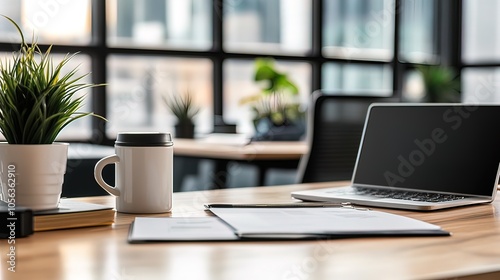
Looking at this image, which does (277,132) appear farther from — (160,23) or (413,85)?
(413,85)

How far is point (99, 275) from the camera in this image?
681 mm

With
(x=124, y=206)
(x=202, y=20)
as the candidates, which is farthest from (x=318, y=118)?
(x=202, y=20)

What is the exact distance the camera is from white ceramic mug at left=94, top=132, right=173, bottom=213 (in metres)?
1.09

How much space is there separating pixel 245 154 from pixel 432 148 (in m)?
1.59

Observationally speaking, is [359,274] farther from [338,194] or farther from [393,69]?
[393,69]

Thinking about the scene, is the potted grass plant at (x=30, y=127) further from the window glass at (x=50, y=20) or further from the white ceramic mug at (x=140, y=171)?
the window glass at (x=50, y=20)

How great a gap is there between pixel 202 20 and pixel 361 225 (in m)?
4.58

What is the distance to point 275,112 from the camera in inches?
150

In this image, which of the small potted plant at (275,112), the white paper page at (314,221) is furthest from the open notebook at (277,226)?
the small potted plant at (275,112)

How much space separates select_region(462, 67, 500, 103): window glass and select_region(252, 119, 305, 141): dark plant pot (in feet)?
11.0

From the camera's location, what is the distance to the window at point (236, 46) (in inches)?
193

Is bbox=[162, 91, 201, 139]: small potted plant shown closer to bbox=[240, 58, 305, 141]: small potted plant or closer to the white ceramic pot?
bbox=[240, 58, 305, 141]: small potted plant

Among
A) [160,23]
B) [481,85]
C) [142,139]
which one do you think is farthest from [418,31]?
[142,139]

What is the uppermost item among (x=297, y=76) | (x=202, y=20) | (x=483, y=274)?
(x=202, y=20)
